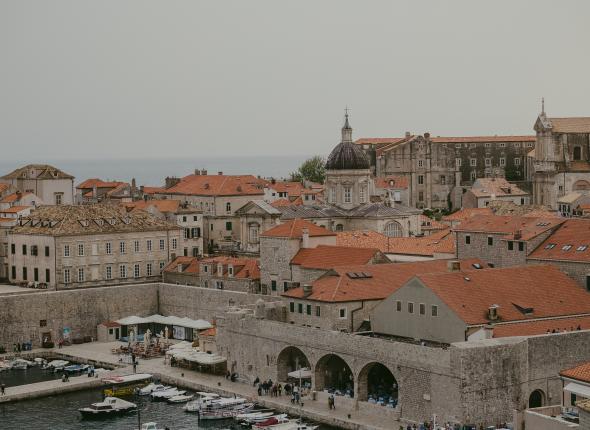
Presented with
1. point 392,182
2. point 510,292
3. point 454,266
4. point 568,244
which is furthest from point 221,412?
point 392,182

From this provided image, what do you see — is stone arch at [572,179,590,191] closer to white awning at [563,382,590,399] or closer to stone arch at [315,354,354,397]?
stone arch at [315,354,354,397]

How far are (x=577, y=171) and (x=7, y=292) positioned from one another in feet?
185

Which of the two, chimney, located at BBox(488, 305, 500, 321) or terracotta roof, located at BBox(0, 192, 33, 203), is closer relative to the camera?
chimney, located at BBox(488, 305, 500, 321)

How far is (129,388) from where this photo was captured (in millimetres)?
63281

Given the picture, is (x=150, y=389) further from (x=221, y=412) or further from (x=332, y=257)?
(x=332, y=257)

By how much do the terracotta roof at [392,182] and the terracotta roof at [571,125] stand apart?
16.9 meters

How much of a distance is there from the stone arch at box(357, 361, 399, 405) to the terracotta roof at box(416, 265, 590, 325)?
171 inches

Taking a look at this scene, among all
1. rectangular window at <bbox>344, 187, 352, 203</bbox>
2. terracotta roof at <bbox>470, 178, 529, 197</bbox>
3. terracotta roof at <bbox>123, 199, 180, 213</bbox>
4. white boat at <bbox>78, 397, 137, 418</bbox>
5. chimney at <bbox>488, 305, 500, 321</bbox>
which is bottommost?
white boat at <bbox>78, 397, 137, 418</bbox>

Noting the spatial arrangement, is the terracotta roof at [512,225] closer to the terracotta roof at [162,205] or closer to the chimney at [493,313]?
the chimney at [493,313]

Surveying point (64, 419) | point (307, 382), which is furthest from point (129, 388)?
point (307, 382)

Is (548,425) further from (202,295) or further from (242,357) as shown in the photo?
→ (202,295)

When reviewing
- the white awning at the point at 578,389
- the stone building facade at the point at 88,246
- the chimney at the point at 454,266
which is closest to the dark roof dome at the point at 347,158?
the stone building facade at the point at 88,246

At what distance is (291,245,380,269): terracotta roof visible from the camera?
6781cm

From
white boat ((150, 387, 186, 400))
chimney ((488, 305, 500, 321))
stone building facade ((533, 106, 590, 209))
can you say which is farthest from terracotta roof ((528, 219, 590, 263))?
stone building facade ((533, 106, 590, 209))
